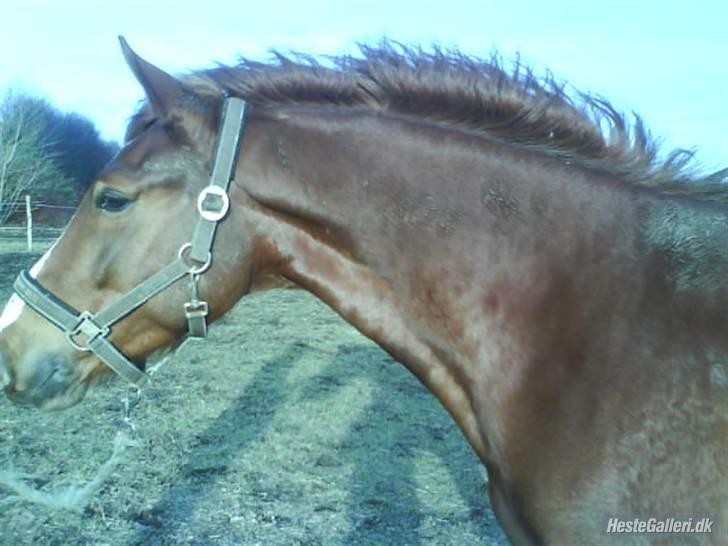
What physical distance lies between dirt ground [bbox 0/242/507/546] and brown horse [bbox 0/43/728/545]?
2.42 m

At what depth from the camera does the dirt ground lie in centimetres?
440

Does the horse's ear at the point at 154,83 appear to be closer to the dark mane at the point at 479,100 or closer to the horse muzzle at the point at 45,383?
the dark mane at the point at 479,100

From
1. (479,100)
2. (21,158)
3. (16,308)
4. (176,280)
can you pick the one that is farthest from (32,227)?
(479,100)

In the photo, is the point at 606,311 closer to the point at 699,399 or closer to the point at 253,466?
the point at 699,399

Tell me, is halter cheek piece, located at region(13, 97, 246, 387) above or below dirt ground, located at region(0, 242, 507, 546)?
above

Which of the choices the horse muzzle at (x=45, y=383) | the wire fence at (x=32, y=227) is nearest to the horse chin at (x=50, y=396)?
the horse muzzle at (x=45, y=383)

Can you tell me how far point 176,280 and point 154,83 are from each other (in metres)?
0.61

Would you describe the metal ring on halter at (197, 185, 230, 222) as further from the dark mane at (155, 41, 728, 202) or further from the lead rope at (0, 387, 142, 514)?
the lead rope at (0, 387, 142, 514)

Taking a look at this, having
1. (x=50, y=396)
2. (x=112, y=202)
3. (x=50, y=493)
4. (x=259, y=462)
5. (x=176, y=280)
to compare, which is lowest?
(x=50, y=493)

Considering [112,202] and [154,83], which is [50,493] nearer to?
[112,202]

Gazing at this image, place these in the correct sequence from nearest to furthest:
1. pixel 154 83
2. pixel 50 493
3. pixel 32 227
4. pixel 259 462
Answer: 1. pixel 154 83
2. pixel 50 493
3. pixel 259 462
4. pixel 32 227

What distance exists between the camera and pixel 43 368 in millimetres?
2246

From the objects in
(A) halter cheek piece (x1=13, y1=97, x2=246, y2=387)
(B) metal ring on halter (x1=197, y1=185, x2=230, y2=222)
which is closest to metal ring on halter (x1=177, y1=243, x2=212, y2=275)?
(A) halter cheek piece (x1=13, y1=97, x2=246, y2=387)

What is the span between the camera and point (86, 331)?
2213mm
